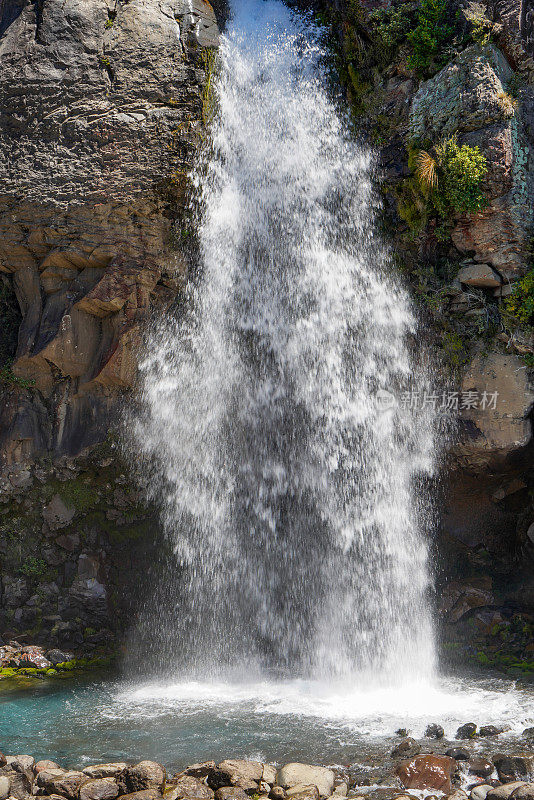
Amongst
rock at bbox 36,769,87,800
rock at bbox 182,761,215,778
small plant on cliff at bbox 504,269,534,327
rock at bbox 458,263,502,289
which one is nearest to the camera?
rock at bbox 36,769,87,800

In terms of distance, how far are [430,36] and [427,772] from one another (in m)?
10.3

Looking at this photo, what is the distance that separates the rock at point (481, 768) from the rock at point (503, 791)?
1.01 ft

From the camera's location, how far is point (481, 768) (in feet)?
18.9

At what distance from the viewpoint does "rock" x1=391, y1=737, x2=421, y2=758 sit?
240 inches

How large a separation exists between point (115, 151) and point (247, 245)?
8.40ft

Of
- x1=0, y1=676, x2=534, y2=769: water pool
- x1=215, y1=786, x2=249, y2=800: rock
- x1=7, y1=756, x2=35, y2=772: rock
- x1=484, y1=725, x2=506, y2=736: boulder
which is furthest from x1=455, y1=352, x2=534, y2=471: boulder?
x1=7, y1=756, x2=35, y2=772: rock

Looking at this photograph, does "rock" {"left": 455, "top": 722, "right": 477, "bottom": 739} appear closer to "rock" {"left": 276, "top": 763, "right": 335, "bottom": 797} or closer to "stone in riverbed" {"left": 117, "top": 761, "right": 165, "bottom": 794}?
"rock" {"left": 276, "top": 763, "right": 335, "bottom": 797}

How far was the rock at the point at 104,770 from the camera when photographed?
586 cm

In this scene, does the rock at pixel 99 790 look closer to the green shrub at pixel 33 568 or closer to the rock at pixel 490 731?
the rock at pixel 490 731

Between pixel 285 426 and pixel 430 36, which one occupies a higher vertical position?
pixel 430 36

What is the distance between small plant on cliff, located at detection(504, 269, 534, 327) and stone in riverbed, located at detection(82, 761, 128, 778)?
25.4ft

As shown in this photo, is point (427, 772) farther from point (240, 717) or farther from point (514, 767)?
point (240, 717)

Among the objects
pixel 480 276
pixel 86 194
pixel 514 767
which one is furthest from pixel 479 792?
pixel 86 194

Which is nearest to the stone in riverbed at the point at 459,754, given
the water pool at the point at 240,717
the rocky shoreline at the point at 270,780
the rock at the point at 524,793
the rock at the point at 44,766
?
the rocky shoreline at the point at 270,780
